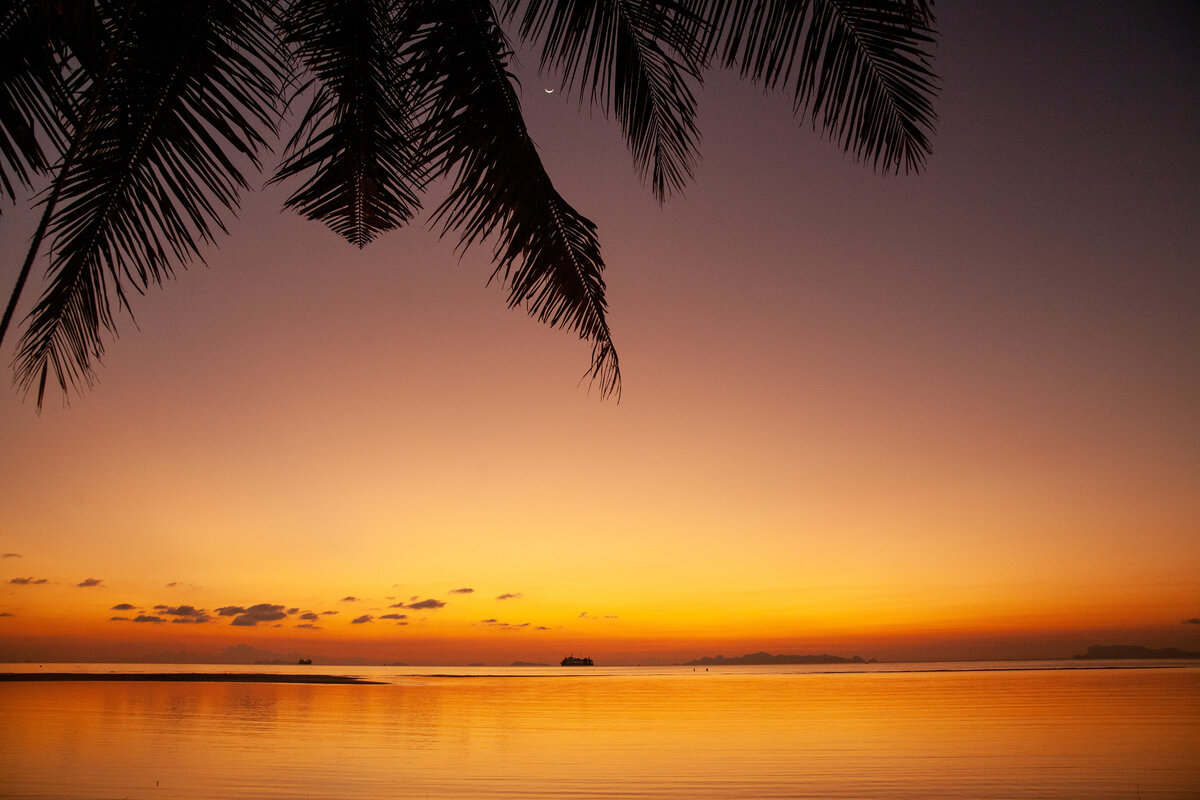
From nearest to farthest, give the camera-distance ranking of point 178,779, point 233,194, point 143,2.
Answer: point 143,2
point 233,194
point 178,779

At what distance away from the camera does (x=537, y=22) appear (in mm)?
3824

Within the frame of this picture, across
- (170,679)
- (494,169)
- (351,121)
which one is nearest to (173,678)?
(170,679)

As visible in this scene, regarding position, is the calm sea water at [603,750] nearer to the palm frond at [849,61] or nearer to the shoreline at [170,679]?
the palm frond at [849,61]

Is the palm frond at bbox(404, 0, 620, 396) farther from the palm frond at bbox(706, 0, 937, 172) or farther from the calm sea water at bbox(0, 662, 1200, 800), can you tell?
the calm sea water at bbox(0, 662, 1200, 800)

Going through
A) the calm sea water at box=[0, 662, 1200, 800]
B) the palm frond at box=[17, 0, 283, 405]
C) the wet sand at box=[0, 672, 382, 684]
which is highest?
the palm frond at box=[17, 0, 283, 405]

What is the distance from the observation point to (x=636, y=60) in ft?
13.4

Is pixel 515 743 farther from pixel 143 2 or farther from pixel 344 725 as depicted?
pixel 143 2

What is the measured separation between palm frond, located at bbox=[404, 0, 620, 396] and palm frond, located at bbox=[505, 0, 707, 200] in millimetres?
277

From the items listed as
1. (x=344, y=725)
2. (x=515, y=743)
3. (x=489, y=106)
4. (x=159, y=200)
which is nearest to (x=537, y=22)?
(x=489, y=106)

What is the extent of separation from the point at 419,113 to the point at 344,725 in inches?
572

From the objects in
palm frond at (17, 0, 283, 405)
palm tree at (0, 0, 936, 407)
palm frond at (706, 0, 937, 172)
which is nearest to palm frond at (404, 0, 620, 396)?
→ palm tree at (0, 0, 936, 407)

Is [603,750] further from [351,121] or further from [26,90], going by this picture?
[26,90]

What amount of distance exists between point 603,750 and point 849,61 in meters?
11.3

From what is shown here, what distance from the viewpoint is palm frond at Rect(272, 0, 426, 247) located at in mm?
4035
